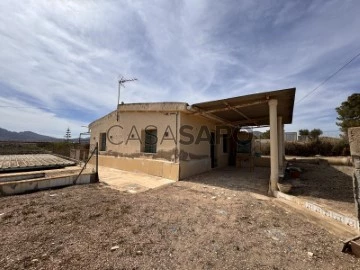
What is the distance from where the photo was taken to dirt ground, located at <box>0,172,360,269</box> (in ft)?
8.47

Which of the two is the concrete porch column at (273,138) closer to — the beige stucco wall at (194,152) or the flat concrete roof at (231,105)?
the flat concrete roof at (231,105)

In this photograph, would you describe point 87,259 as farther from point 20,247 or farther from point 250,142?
point 250,142

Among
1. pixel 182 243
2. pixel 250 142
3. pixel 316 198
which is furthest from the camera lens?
pixel 250 142

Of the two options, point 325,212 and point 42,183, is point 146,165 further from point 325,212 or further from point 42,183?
point 325,212

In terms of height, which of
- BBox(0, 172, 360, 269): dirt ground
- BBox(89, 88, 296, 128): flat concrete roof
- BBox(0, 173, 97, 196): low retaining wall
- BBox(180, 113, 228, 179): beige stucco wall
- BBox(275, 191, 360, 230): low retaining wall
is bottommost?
BBox(0, 172, 360, 269): dirt ground

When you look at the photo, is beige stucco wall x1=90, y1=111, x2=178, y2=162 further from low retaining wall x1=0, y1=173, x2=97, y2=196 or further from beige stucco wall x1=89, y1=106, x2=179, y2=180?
low retaining wall x1=0, y1=173, x2=97, y2=196

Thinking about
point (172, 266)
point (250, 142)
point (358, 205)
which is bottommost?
point (172, 266)

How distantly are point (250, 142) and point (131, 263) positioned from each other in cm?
1314

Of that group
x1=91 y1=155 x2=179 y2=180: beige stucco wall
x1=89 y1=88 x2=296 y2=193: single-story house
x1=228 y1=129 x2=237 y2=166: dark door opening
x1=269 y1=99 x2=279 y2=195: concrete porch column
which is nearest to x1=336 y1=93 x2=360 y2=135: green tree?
x1=228 y1=129 x2=237 y2=166: dark door opening

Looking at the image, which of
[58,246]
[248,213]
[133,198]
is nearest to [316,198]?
[248,213]

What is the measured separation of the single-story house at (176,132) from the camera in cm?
716

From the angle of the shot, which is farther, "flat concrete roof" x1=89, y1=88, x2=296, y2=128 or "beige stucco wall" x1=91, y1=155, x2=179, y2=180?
"beige stucco wall" x1=91, y1=155, x2=179, y2=180

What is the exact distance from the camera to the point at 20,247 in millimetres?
2740

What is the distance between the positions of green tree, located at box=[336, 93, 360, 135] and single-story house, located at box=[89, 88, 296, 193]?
56.2 feet
